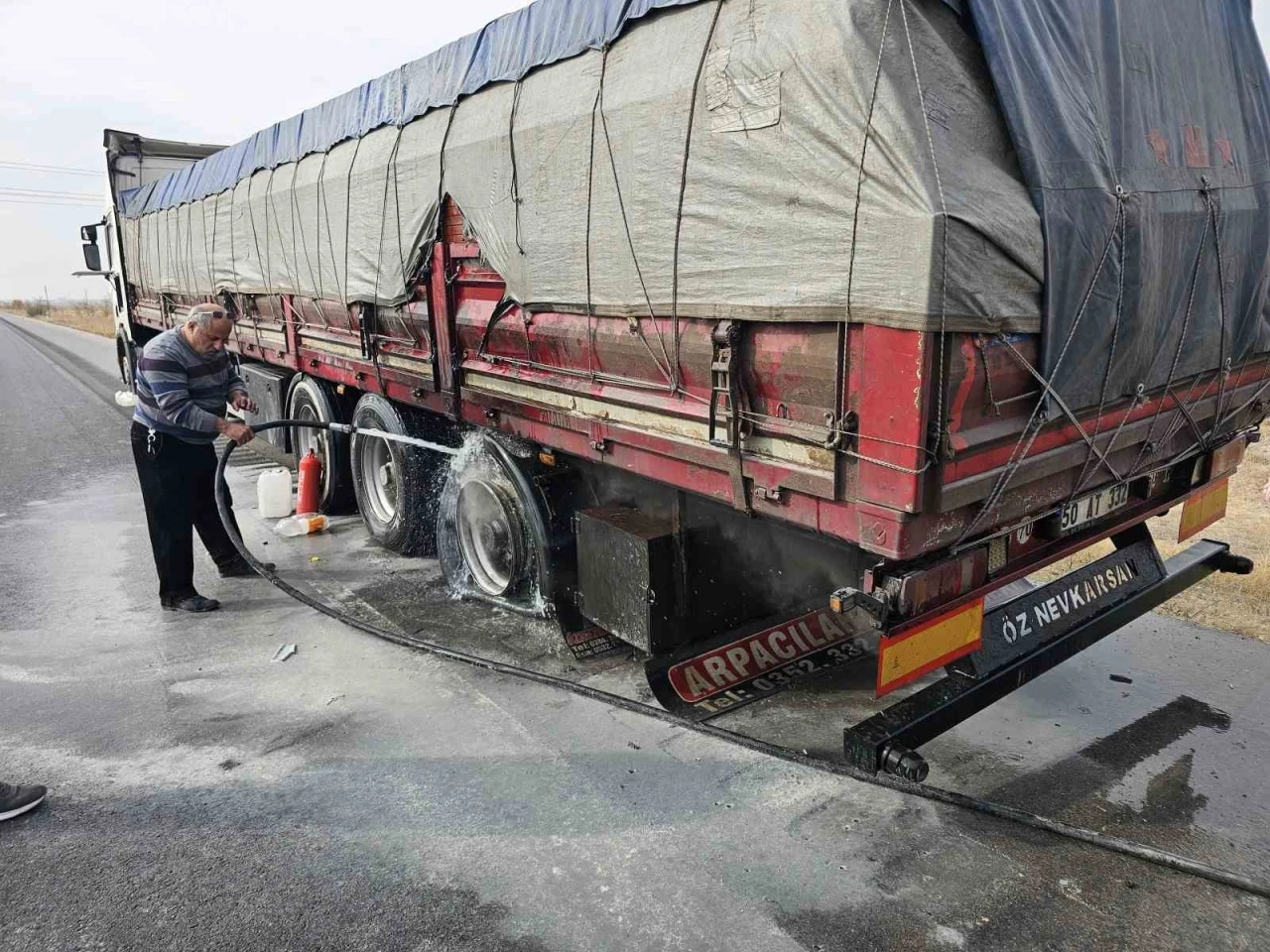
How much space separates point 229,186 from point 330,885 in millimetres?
7046

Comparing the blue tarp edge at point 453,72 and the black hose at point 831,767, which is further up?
the blue tarp edge at point 453,72

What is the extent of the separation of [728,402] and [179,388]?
3611 millimetres

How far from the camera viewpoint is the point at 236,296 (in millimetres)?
8125

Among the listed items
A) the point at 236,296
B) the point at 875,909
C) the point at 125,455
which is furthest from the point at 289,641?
the point at 125,455

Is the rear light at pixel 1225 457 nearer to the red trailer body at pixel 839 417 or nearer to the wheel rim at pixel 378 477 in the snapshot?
the red trailer body at pixel 839 417

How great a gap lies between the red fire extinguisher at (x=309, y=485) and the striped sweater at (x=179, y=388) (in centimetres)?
158

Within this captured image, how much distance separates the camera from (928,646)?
9.25 feet

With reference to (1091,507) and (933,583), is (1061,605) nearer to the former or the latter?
(1091,507)

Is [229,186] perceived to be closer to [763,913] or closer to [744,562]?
[744,562]

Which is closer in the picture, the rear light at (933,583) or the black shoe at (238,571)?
the rear light at (933,583)

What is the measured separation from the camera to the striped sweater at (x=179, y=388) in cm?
493

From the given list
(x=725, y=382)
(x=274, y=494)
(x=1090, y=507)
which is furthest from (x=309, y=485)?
(x=1090, y=507)

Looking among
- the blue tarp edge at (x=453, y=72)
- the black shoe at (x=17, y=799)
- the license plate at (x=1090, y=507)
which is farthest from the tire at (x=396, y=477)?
the license plate at (x=1090, y=507)

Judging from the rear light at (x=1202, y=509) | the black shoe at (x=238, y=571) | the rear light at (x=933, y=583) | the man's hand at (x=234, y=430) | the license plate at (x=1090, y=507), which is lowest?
the black shoe at (x=238, y=571)
